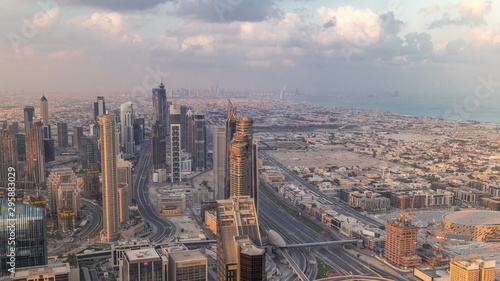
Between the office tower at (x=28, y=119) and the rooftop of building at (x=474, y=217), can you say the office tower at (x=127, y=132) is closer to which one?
the office tower at (x=28, y=119)

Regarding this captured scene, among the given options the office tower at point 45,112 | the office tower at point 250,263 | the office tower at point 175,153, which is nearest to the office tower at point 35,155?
the office tower at point 45,112

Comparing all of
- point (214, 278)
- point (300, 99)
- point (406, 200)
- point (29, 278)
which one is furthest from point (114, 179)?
point (300, 99)

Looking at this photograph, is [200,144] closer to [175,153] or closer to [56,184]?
[175,153]

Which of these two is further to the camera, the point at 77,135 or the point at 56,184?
the point at 77,135

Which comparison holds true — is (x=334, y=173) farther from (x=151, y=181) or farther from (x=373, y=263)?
(x=373, y=263)

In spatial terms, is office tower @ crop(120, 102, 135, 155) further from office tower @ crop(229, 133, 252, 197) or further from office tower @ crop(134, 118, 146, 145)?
office tower @ crop(229, 133, 252, 197)

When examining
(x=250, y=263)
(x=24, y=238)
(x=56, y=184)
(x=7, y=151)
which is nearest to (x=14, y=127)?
(x=7, y=151)

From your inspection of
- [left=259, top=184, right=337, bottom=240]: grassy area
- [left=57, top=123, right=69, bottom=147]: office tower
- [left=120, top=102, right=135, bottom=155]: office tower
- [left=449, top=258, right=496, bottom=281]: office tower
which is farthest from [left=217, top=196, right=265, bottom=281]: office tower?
[left=120, top=102, right=135, bottom=155]: office tower
